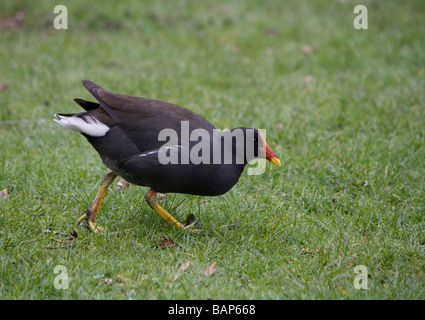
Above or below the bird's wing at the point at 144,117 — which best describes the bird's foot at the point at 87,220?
below

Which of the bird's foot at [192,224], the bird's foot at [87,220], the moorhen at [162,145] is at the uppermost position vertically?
the moorhen at [162,145]

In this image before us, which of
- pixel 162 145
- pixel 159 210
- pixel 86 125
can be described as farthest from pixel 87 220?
pixel 162 145

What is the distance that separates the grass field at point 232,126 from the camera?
315 cm

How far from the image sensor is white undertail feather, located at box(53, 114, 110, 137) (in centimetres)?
343

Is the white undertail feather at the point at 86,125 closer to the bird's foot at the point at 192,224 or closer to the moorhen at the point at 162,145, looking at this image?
the moorhen at the point at 162,145

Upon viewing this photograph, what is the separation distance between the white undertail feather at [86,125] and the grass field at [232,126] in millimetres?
730

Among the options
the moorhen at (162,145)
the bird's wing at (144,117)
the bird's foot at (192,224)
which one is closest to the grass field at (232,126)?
the bird's foot at (192,224)

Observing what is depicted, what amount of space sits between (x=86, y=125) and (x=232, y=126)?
2.19 m

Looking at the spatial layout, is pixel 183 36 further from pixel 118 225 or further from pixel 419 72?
pixel 118 225

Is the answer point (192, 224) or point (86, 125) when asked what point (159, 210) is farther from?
point (86, 125)

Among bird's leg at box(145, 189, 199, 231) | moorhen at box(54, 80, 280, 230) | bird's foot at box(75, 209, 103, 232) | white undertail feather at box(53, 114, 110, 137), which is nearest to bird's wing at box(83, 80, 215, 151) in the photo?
moorhen at box(54, 80, 280, 230)

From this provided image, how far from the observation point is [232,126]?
5.30m

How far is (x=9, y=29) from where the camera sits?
26.3 ft

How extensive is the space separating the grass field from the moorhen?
44 centimetres
